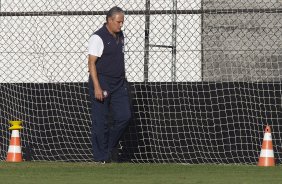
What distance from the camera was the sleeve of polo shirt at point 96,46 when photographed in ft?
38.9

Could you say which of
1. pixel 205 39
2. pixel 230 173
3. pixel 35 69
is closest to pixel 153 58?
pixel 205 39

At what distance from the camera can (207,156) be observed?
13.0 metres

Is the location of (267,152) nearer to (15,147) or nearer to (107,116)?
(107,116)

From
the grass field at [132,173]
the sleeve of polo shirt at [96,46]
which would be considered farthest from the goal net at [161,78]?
the sleeve of polo shirt at [96,46]

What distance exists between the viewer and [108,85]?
39.4 ft

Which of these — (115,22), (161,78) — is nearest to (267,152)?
(115,22)

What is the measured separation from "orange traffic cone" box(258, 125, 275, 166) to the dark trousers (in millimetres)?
1536

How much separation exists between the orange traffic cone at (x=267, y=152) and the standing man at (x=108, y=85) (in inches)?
60.5

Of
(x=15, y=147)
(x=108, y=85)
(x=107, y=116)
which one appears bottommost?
(x=15, y=147)

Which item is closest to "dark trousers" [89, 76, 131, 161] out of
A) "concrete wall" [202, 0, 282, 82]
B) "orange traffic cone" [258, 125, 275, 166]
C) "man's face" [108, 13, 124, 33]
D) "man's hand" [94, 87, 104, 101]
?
"man's hand" [94, 87, 104, 101]

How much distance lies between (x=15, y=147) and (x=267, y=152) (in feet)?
9.71

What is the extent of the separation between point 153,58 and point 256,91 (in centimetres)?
186

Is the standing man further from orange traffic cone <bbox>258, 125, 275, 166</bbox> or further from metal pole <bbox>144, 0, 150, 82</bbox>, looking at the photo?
orange traffic cone <bbox>258, 125, 275, 166</bbox>

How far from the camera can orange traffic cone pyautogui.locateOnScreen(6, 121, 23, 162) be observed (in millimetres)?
12789
